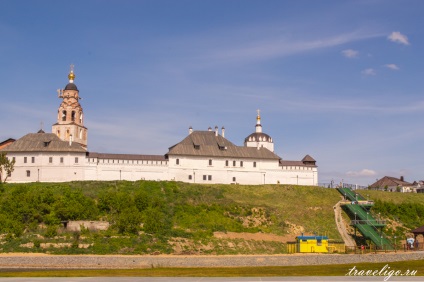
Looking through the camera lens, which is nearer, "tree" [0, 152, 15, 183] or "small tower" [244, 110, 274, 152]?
"tree" [0, 152, 15, 183]

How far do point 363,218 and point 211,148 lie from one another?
25323mm

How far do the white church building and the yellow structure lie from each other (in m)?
26.6

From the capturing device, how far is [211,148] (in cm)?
7894

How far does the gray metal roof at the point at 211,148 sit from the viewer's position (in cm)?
7725

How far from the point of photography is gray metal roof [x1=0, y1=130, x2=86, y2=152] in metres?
73.2

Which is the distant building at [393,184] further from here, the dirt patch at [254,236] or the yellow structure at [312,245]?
the yellow structure at [312,245]

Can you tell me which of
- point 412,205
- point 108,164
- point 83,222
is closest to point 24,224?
point 83,222

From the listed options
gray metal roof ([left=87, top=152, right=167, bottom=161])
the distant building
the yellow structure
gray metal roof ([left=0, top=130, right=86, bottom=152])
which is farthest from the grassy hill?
the distant building

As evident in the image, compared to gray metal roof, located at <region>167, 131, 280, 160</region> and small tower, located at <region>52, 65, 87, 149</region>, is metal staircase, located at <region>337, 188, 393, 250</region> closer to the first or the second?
gray metal roof, located at <region>167, 131, 280, 160</region>

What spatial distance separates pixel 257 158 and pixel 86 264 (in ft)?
134

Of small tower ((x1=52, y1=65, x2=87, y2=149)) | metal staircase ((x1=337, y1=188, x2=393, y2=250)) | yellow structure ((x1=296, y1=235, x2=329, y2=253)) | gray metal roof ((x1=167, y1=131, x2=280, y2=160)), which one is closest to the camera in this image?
yellow structure ((x1=296, y1=235, x2=329, y2=253))

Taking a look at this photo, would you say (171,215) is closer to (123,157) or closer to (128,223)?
(128,223)

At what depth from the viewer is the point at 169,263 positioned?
43406 millimetres

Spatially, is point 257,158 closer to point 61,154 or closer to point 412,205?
point 412,205
